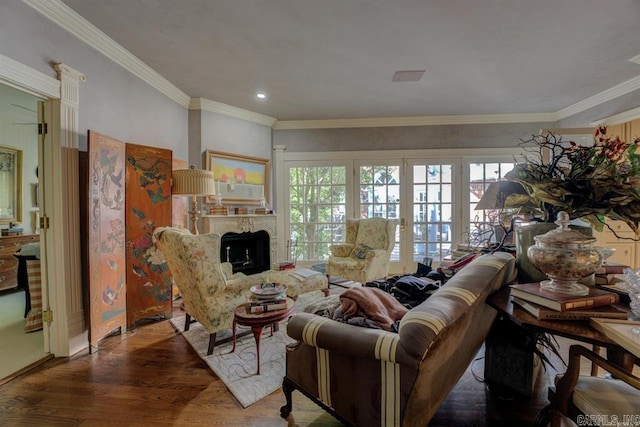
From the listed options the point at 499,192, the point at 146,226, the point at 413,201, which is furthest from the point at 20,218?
the point at 499,192

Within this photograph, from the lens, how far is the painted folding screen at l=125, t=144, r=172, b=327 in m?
2.84

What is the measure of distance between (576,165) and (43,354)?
3.74m

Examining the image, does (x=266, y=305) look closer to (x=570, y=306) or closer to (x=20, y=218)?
(x=570, y=306)

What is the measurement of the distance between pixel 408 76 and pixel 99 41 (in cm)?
301

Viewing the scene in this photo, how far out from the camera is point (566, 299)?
3.68 feet

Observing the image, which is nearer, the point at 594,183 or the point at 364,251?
the point at 594,183

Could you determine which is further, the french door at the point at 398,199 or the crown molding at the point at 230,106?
the french door at the point at 398,199

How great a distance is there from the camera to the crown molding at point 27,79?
6.18 feet

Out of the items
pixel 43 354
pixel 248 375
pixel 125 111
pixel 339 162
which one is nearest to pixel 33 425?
pixel 43 354

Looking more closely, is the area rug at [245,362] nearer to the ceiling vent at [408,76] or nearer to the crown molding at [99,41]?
the crown molding at [99,41]

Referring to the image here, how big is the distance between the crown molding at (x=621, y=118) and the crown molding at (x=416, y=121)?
0.86m

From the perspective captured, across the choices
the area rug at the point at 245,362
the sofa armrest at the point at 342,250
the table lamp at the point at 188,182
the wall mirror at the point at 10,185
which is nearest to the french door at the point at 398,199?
the sofa armrest at the point at 342,250

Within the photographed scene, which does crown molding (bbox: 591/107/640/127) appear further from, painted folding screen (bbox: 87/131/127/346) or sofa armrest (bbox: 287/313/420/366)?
painted folding screen (bbox: 87/131/127/346)

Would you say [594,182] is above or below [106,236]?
above
